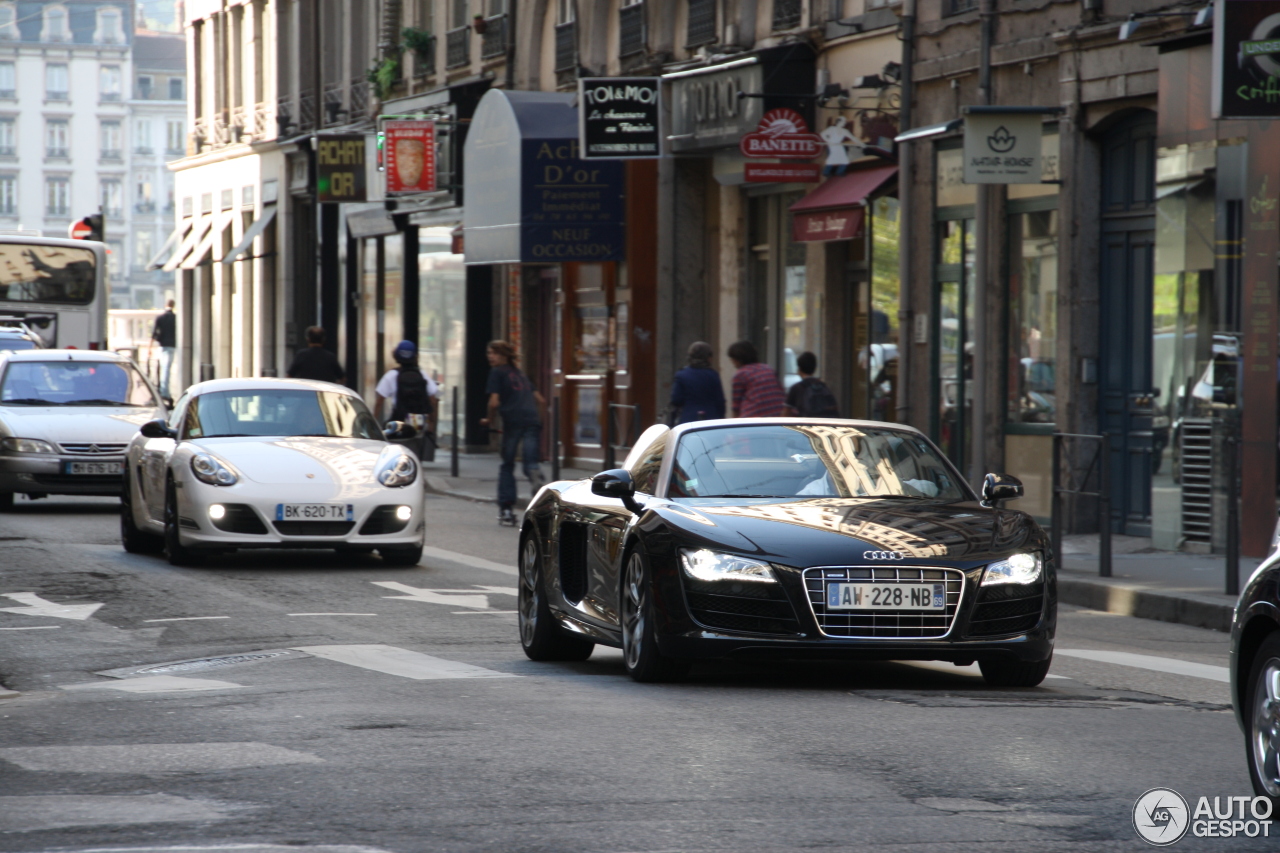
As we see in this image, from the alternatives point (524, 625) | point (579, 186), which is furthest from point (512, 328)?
point (524, 625)

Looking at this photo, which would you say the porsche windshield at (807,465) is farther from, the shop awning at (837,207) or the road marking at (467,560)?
the shop awning at (837,207)

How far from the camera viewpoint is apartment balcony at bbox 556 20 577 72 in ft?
105

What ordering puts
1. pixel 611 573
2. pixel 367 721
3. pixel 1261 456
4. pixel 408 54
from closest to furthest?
1. pixel 367 721
2. pixel 611 573
3. pixel 1261 456
4. pixel 408 54

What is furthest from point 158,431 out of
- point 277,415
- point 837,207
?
point 837,207

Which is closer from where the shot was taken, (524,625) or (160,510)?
(524,625)

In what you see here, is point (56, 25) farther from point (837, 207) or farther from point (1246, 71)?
point (1246, 71)

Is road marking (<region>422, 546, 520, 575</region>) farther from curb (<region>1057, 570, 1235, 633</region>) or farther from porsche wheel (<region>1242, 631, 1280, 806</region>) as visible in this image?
porsche wheel (<region>1242, 631, 1280, 806</region>)

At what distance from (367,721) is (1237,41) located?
9540mm

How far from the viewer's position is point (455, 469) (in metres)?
28.6

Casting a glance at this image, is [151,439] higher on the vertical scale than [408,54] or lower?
lower

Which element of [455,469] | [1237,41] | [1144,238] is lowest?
[455,469]

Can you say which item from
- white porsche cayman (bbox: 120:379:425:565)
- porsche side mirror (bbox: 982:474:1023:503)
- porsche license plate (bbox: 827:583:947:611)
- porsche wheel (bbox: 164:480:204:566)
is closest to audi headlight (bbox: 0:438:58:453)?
white porsche cayman (bbox: 120:379:425:565)

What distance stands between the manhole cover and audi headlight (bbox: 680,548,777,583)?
2689mm

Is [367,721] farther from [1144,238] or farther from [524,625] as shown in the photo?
[1144,238]
